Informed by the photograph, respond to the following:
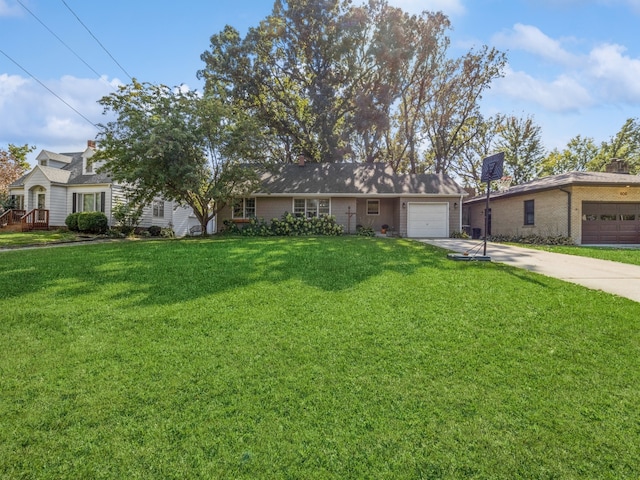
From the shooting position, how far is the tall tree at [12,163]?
27.5m

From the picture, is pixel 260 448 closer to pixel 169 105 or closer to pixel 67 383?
pixel 67 383

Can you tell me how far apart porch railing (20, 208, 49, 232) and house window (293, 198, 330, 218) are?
14.4 m

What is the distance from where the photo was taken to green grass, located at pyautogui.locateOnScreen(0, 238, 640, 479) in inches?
85.2

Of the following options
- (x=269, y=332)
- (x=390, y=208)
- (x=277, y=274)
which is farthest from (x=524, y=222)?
(x=269, y=332)

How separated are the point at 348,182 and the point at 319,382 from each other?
16480 millimetres

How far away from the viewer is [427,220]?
696 inches

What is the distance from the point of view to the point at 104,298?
502cm

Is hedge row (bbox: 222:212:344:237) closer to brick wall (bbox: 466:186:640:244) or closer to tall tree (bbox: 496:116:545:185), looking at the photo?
brick wall (bbox: 466:186:640:244)

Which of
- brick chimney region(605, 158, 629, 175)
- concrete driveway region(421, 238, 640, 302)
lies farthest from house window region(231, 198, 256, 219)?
brick chimney region(605, 158, 629, 175)

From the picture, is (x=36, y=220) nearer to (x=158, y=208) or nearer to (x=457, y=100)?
(x=158, y=208)

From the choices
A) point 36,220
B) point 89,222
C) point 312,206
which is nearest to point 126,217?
point 89,222

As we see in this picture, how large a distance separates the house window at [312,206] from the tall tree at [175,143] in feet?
11.9

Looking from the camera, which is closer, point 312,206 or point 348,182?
point 312,206

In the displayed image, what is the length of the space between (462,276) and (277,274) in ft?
11.7
